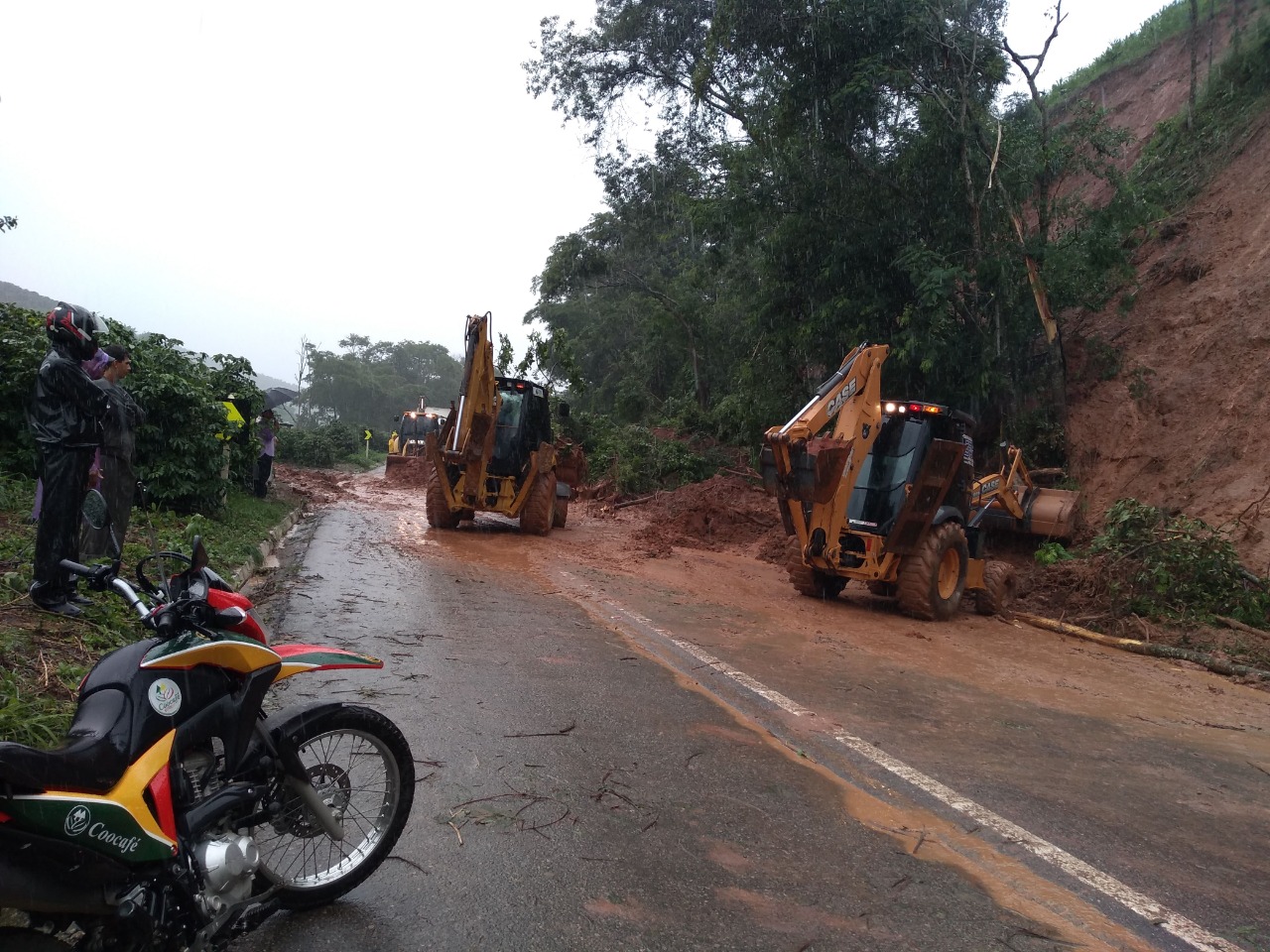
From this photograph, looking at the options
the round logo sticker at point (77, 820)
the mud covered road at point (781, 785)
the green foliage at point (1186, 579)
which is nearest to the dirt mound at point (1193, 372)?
the green foliage at point (1186, 579)

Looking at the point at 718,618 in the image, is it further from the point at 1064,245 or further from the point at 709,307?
the point at 709,307

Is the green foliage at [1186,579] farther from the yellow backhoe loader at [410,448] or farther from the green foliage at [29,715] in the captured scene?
the yellow backhoe loader at [410,448]

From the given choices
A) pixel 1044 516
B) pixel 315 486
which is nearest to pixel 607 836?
pixel 1044 516

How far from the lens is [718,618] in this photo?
893cm

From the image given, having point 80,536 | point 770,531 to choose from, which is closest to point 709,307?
point 770,531

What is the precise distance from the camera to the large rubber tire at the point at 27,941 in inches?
84.5

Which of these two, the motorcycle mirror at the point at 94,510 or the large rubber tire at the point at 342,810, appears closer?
the large rubber tire at the point at 342,810

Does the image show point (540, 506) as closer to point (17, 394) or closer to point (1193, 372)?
point (17, 394)

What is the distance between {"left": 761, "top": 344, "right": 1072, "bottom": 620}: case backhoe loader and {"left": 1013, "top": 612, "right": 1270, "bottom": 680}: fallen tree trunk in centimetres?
97

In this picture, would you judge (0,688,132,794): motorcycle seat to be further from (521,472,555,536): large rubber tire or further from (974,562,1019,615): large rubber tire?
(521,472,555,536): large rubber tire

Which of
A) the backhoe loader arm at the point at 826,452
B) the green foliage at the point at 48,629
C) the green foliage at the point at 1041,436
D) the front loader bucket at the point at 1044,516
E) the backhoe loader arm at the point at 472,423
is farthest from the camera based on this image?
the green foliage at the point at 1041,436

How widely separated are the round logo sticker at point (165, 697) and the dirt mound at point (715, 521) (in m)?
11.1

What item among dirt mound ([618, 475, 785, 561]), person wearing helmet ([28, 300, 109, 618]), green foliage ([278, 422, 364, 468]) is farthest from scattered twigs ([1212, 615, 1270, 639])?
green foliage ([278, 422, 364, 468])

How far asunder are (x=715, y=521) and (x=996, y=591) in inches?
255
